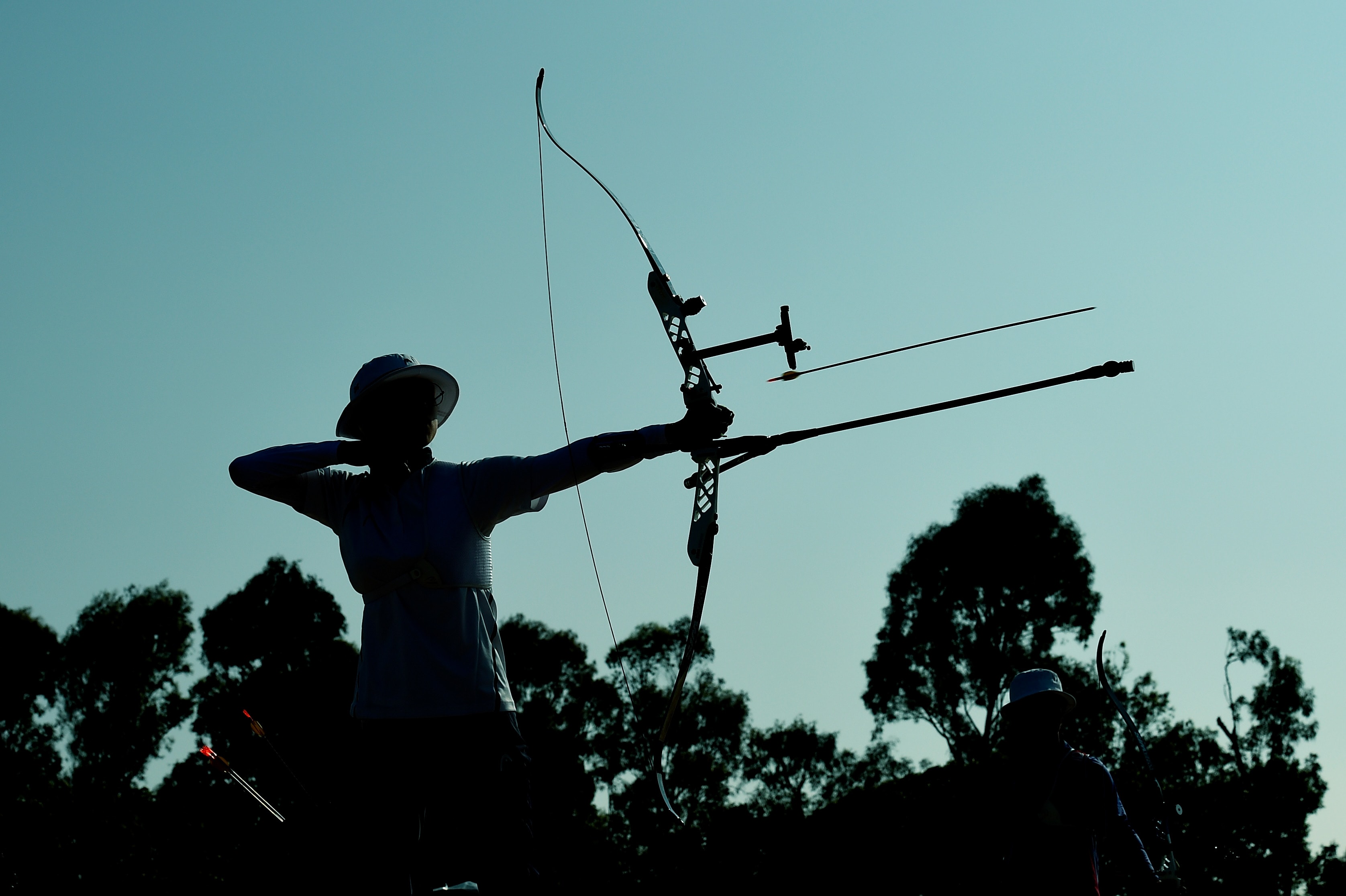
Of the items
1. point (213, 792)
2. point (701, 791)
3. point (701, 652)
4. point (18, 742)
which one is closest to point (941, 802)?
point (701, 791)

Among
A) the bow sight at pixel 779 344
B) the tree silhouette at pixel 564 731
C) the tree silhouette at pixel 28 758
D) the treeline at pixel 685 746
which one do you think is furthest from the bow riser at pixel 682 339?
the tree silhouette at pixel 28 758

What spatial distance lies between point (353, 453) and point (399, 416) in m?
0.23

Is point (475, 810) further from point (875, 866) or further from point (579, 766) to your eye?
point (579, 766)

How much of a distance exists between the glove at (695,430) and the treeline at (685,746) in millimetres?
18491

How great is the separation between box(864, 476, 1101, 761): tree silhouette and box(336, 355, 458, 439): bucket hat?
91.3 feet

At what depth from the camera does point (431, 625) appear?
181 inches

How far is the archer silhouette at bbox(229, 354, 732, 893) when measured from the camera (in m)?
4.44

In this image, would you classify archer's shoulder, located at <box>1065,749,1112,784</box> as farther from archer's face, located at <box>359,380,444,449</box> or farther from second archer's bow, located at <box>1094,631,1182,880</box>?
archer's face, located at <box>359,380,444,449</box>

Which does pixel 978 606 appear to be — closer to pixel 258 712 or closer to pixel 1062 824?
pixel 258 712

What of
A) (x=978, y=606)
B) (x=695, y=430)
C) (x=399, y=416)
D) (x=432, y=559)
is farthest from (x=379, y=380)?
(x=978, y=606)

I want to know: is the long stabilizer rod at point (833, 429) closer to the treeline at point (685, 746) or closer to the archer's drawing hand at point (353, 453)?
the archer's drawing hand at point (353, 453)

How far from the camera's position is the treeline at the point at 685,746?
27.8m

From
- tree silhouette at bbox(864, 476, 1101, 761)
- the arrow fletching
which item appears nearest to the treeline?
tree silhouette at bbox(864, 476, 1101, 761)

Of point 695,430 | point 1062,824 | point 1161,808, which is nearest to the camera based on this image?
point 695,430
